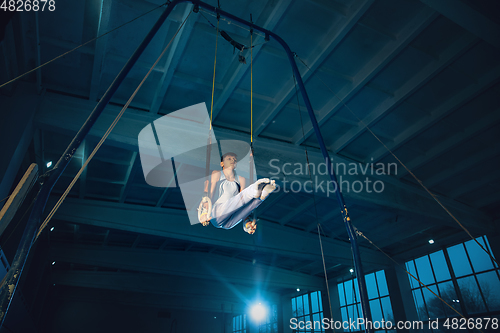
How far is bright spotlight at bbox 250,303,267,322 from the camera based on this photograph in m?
23.2

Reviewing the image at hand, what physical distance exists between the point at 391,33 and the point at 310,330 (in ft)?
63.0

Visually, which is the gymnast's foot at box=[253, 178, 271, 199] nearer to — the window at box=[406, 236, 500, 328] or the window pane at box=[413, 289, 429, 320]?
the window at box=[406, 236, 500, 328]

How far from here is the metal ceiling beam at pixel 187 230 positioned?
11633mm

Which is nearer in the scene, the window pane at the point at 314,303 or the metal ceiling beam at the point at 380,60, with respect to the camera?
the metal ceiling beam at the point at 380,60

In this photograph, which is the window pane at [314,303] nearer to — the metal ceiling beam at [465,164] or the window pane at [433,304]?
the window pane at [433,304]

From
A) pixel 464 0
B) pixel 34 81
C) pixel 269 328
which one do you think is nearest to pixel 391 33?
pixel 464 0

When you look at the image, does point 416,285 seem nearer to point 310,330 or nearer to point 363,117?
point 310,330

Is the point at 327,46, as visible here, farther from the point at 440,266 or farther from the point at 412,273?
the point at 412,273

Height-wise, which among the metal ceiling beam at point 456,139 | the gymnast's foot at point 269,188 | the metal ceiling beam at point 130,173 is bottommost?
the gymnast's foot at point 269,188

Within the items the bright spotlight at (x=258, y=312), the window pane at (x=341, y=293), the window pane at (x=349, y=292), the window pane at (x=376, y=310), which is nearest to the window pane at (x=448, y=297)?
the window pane at (x=376, y=310)

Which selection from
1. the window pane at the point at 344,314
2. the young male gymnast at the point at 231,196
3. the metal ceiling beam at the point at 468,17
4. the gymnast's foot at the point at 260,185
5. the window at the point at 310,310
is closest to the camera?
the gymnast's foot at the point at 260,185

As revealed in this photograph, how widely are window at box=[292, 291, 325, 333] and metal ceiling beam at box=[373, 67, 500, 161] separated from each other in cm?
1356

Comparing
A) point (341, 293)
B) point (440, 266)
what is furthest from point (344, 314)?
point (440, 266)

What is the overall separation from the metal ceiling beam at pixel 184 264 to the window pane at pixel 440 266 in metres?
7.37
